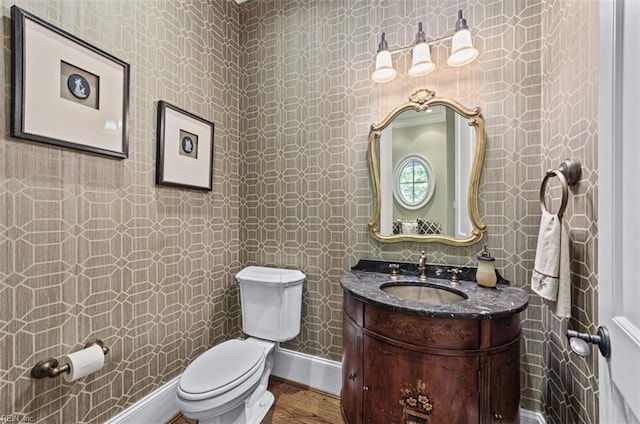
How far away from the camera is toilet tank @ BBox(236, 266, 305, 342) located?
5.93 ft

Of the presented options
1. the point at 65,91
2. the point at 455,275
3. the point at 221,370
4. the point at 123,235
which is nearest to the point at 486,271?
the point at 455,275

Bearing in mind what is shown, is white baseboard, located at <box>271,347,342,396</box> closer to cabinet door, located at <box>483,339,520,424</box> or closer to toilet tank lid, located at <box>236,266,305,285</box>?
toilet tank lid, located at <box>236,266,305,285</box>

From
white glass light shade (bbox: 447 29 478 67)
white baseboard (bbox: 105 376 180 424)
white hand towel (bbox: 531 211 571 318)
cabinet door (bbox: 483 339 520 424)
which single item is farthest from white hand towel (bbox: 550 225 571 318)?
white baseboard (bbox: 105 376 180 424)

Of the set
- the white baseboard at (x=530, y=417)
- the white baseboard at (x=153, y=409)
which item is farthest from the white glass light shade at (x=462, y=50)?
the white baseboard at (x=153, y=409)

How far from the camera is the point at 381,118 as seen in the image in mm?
1760

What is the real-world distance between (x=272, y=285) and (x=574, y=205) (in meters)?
1.61

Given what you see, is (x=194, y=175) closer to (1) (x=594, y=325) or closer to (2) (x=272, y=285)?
(2) (x=272, y=285)

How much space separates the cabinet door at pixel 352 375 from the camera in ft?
4.25

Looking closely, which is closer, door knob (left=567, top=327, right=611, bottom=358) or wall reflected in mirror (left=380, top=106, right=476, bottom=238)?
door knob (left=567, top=327, right=611, bottom=358)

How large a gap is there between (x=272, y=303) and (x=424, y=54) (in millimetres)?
1787

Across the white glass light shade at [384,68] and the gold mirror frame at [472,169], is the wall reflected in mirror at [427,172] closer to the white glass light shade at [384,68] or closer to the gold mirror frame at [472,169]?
the gold mirror frame at [472,169]

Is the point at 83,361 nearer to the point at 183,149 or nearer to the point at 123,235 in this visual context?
the point at 123,235

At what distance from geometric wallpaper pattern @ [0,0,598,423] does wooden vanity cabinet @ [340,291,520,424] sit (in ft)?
0.89

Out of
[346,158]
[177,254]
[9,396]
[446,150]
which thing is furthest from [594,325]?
[9,396]
